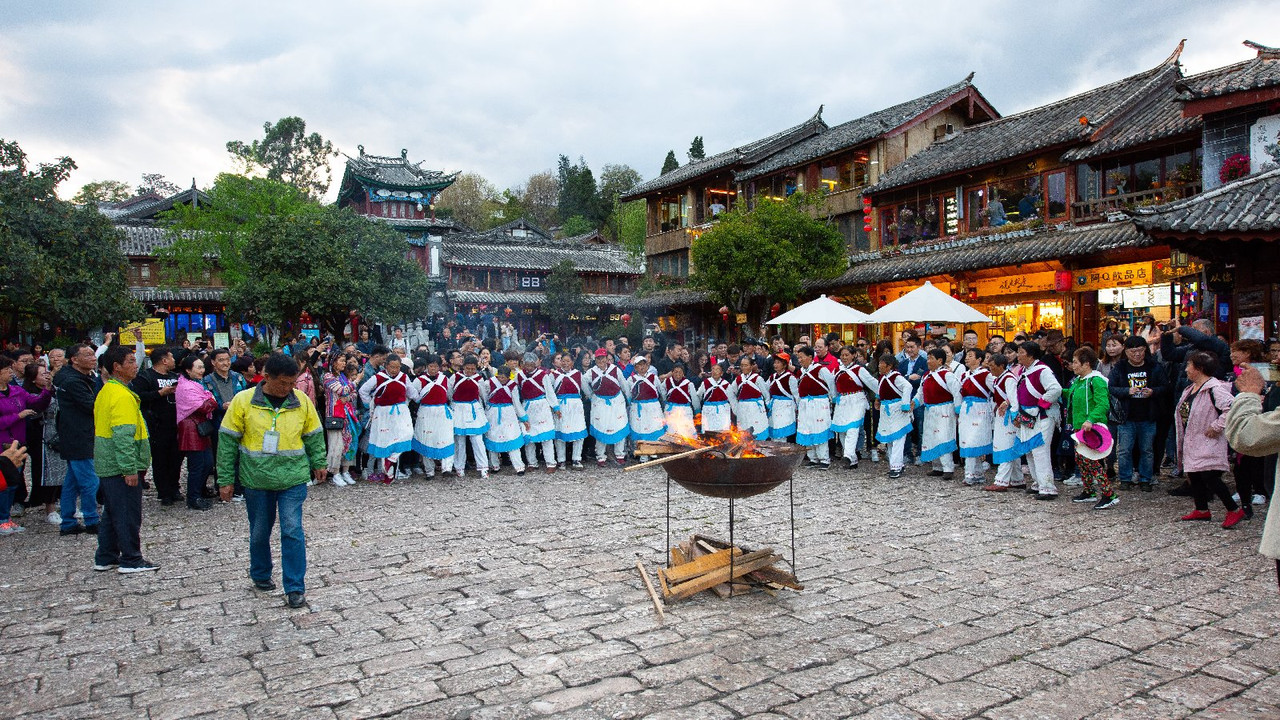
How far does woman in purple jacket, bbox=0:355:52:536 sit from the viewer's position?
7.52 meters

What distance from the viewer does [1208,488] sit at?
7.24 meters

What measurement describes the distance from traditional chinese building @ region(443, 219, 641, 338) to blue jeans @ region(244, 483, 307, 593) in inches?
1340

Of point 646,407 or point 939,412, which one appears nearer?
point 939,412

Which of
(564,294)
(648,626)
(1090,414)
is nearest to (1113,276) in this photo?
(1090,414)

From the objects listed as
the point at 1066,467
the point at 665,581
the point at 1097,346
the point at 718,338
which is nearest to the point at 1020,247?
the point at 1097,346

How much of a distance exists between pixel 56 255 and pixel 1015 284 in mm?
27163

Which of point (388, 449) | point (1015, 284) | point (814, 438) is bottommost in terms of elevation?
point (814, 438)

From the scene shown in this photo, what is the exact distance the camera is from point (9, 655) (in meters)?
4.60

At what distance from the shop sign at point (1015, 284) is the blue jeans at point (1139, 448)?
12.5m

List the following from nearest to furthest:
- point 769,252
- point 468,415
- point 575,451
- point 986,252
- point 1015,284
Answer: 1. point 468,415
2. point 575,451
3. point 1015,284
4. point 986,252
5. point 769,252

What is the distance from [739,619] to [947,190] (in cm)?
2135

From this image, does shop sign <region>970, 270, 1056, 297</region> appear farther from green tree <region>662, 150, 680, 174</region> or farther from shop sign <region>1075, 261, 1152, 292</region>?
green tree <region>662, 150, 680, 174</region>

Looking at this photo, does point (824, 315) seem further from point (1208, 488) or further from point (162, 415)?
point (162, 415)

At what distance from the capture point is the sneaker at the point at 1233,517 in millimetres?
6887
